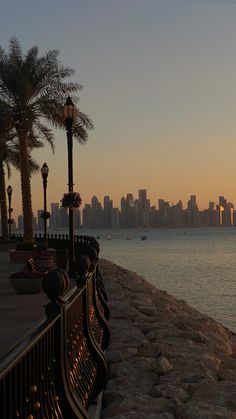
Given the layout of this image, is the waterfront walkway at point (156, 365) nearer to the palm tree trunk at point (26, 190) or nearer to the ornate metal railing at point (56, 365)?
the ornate metal railing at point (56, 365)

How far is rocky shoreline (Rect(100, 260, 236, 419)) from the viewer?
648cm

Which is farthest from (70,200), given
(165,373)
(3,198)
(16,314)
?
(3,198)

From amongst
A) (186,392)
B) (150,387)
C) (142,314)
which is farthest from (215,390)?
(142,314)

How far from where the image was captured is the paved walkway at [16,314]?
26.8ft

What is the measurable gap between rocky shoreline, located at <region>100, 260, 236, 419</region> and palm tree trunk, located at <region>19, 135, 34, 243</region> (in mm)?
15642

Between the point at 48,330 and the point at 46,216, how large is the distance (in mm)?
32421

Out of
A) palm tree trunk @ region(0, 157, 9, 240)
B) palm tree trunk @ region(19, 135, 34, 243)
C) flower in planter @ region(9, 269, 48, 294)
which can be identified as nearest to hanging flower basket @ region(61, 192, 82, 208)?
flower in planter @ region(9, 269, 48, 294)

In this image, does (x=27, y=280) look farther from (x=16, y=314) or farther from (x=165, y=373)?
(x=165, y=373)

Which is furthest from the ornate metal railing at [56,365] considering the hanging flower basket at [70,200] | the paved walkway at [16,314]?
the hanging flower basket at [70,200]

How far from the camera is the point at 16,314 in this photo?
34.2 feet

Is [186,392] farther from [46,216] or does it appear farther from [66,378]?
[46,216]

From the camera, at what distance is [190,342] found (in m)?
10.6

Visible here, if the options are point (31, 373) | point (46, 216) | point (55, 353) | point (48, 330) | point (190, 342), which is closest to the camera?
point (31, 373)

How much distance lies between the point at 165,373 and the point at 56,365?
475 centimetres
